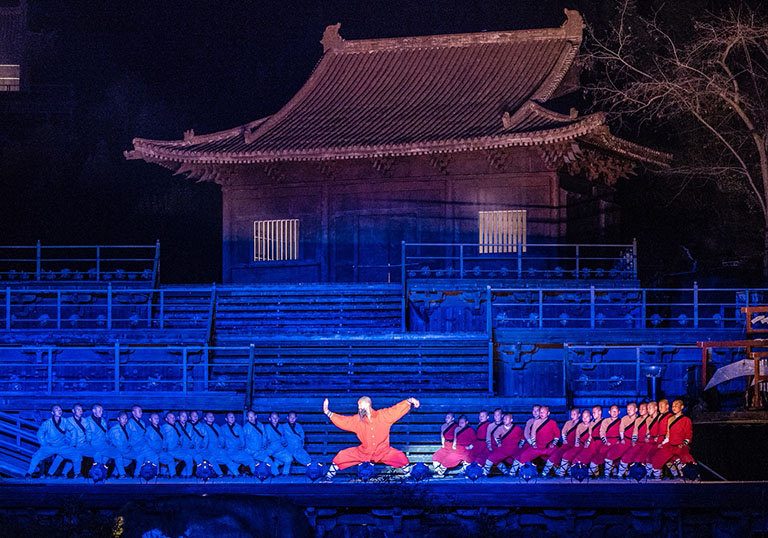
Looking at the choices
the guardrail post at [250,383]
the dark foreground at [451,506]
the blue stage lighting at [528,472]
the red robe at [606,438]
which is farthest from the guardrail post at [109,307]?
the red robe at [606,438]

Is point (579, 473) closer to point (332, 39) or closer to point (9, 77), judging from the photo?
point (332, 39)

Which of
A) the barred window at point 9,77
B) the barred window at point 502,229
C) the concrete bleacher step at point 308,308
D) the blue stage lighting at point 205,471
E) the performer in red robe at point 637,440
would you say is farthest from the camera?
the barred window at point 9,77

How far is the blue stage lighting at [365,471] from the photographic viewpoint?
40.9ft

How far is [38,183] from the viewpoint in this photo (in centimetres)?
2438

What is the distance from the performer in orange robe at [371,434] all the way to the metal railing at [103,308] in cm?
484

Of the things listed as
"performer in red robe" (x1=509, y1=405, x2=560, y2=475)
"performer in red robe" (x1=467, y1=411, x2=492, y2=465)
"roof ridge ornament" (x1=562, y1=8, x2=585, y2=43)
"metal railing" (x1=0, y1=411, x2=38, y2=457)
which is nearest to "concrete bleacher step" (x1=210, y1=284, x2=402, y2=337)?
"metal railing" (x1=0, y1=411, x2=38, y2=457)

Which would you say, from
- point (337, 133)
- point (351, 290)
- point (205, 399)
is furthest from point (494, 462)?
point (337, 133)

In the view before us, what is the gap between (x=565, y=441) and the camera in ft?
42.7

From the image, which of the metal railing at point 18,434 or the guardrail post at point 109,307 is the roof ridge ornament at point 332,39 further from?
the metal railing at point 18,434

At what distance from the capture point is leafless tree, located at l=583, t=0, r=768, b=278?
18.4 meters

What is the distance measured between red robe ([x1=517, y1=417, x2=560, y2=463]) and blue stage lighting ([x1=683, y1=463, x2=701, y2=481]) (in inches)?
63.4

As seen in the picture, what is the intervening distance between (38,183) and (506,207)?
38.8 feet

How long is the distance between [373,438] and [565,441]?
8.09 feet

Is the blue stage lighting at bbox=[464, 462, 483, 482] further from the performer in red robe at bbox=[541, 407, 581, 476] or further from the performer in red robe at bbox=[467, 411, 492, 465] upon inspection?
the performer in red robe at bbox=[541, 407, 581, 476]
